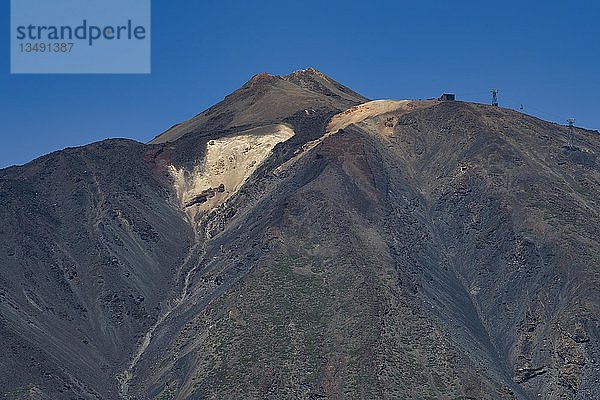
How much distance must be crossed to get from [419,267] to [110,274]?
28380 mm

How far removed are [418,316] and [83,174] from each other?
4693 cm

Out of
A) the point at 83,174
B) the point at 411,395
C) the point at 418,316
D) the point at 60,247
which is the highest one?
the point at 83,174

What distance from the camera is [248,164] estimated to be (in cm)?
11044

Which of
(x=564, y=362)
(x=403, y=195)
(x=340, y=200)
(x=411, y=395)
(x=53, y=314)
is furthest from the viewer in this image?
(x=403, y=195)

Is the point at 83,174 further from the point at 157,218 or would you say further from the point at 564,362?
the point at 564,362

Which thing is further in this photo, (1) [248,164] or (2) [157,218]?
(1) [248,164]

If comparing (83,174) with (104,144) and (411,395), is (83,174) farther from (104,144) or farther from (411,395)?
(411,395)

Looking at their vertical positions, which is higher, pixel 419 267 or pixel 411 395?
pixel 419 267

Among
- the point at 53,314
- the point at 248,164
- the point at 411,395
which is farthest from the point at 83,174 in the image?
the point at 411,395

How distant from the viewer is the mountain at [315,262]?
70.4 meters

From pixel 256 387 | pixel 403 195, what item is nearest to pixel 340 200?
pixel 403 195

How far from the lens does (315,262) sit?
80500mm

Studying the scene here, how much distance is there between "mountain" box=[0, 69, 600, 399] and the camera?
231ft

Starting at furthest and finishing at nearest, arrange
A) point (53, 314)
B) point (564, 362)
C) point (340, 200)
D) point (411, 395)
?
point (340, 200)
point (53, 314)
point (564, 362)
point (411, 395)
